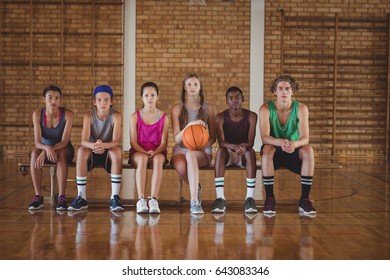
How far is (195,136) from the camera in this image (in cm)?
464

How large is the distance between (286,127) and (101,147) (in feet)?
4.74

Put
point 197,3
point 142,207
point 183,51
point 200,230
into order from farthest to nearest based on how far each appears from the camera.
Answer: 1. point 183,51
2. point 197,3
3. point 142,207
4. point 200,230

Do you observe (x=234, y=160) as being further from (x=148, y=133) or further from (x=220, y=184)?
(x=148, y=133)

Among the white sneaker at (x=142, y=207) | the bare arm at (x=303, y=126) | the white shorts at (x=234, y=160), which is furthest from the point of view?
the white shorts at (x=234, y=160)

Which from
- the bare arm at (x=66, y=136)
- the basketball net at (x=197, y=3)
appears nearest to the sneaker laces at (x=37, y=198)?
the bare arm at (x=66, y=136)

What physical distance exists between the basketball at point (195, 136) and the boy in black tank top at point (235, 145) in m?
0.20

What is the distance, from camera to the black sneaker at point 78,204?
4.74m

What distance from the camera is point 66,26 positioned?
10945 millimetres

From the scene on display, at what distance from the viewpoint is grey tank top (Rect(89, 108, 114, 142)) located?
4.92 m

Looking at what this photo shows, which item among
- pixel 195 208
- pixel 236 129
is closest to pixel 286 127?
pixel 236 129

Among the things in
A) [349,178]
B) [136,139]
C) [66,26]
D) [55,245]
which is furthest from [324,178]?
[66,26]

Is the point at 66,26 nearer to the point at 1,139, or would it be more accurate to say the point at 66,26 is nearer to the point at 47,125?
the point at 1,139

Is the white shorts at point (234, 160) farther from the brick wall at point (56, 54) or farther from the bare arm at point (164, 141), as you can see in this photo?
the brick wall at point (56, 54)
